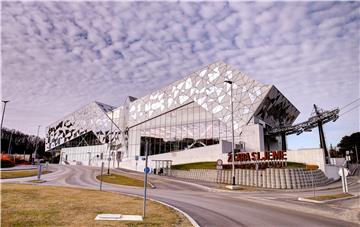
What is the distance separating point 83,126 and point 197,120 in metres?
51.6

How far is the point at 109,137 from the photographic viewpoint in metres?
82.0

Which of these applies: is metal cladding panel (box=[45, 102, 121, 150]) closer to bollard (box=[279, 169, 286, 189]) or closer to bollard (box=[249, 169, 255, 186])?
bollard (box=[249, 169, 255, 186])

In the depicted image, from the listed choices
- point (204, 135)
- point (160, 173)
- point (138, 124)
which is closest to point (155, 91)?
point (138, 124)

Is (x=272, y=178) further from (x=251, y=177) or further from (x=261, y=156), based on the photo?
(x=261, y=156)

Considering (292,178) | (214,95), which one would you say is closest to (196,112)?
(214,95)

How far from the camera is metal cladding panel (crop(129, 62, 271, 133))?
53031mm

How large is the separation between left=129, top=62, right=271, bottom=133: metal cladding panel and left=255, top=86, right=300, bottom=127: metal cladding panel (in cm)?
216

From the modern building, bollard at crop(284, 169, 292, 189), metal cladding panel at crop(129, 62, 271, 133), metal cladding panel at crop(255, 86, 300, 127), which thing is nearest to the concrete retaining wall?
bollard at crop(284, 169, 292, 189)

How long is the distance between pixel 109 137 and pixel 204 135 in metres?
37.0

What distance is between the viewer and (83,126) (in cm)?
9456

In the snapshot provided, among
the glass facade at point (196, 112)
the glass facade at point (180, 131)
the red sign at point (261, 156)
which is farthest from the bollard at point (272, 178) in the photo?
the glass facade at point (180, 131)

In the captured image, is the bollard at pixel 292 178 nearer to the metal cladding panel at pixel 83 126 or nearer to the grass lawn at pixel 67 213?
the grass lawn at pixel 67 213

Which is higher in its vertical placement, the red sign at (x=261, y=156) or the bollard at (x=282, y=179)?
the red sign at (x=261, y=156)

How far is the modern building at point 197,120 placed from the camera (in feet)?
171
